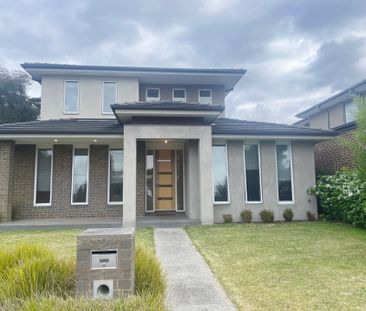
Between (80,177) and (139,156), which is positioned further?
(139,156)

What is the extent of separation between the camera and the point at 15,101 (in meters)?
24.7

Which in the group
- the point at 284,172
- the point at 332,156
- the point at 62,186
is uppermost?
the point at 332,156

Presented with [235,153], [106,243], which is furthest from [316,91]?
[106,243]

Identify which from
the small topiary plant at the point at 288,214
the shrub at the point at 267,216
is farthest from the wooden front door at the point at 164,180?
the small topiary plant at the point at 288,214

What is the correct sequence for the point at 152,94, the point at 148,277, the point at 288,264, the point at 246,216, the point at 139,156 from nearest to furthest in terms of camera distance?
1. the point at 148,277
2. the point at 288,264
3. the point at 246,216
4. the point at 139,156
5. the point at 152,94

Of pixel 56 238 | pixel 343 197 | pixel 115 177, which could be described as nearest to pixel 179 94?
pixel 115 177

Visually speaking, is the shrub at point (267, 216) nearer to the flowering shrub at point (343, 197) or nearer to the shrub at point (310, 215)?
the shrub at point (310, 215)

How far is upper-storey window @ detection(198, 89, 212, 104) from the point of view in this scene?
14148 millimetres

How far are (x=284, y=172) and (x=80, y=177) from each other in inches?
337

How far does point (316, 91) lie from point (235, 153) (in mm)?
19203

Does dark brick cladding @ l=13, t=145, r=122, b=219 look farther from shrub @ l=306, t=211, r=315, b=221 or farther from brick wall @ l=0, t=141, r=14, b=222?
shrub @ l=306, t=211, r=315, b=221

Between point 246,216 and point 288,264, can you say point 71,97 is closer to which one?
point 246,216

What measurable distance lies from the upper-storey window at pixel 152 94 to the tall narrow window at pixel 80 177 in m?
4.36

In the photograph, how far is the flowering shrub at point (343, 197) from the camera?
30.0ft
